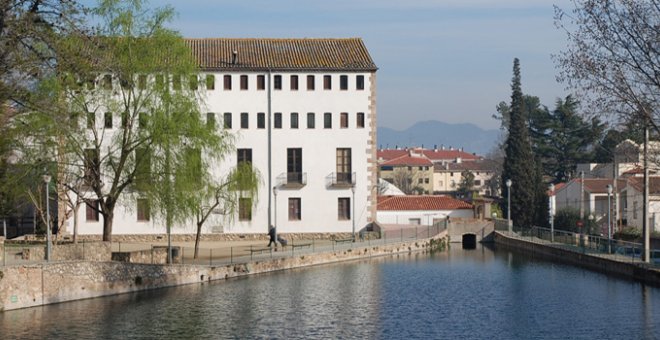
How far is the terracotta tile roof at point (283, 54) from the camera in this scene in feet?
202

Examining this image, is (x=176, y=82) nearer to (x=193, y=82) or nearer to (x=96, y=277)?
(x=193, y=82)

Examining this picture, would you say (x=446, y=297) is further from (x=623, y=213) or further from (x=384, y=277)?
(x=623, y=213)

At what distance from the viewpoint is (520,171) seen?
77.2 m

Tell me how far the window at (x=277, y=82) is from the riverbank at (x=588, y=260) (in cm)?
1901

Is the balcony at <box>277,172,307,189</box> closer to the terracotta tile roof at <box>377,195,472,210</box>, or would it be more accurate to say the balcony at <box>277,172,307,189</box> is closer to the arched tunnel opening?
the terracotta tile roof at <box>377,195,472,210</box>

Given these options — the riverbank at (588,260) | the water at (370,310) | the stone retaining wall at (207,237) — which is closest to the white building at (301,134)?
the stone retaining wall at (207,237)

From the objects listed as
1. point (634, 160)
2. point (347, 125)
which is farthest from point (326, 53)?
point (634, 160)

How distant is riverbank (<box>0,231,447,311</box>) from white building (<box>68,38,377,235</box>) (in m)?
12.1

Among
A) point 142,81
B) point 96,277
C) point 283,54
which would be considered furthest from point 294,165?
point 96,277

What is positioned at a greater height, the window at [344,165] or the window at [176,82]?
the window at [176,82]

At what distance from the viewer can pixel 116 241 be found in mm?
59531

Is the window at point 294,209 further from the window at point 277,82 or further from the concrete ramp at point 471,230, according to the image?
the concrete ramp at point 471,230

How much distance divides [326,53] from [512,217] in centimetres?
2366

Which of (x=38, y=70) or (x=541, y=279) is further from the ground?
(x=38, y=70)
